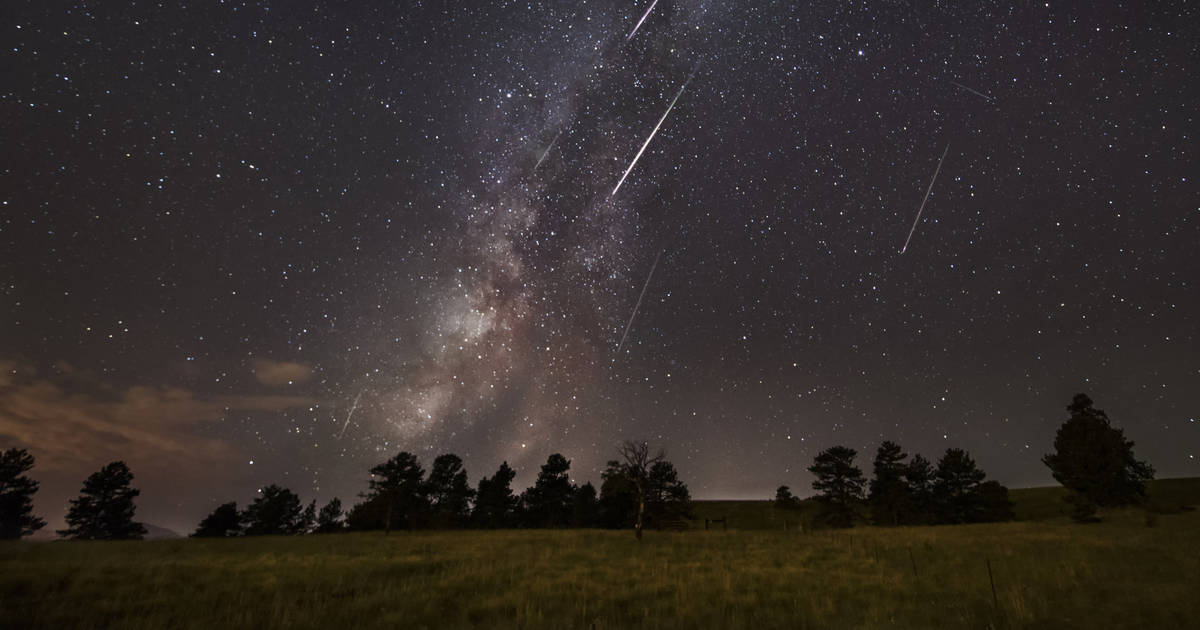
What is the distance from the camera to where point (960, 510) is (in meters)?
47.5

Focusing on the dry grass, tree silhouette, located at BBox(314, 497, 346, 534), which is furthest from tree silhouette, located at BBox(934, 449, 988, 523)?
tree silhouette, located at BBox(314, 497, 346, 534)

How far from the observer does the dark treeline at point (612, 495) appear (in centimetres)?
3525

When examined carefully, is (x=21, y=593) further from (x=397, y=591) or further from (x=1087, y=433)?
(x=1087, y=433)

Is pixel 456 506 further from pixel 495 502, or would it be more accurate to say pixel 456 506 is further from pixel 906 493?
pixel 906 493

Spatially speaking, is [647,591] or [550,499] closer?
[647,591]

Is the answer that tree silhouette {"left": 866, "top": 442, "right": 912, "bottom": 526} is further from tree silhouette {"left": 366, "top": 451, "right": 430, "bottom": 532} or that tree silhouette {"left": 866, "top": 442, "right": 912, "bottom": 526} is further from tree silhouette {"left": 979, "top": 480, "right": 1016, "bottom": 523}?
tree silhouette {"left": 366, "top": 451, "right": 430, "bottom": 532}

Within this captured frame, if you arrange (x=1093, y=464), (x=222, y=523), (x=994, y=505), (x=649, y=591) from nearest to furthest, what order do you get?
(x=649, y=591)
(x=1093, y=464)
(x=994, y=505)
(x=222, y=523)

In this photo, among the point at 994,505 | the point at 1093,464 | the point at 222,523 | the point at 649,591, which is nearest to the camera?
the point at 649,591

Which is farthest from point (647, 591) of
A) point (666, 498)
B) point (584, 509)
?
point (584, 509)

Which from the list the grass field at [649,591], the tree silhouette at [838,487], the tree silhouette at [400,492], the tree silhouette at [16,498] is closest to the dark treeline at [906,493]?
the tree silhouette at [838,487]

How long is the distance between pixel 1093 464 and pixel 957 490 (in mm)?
15033

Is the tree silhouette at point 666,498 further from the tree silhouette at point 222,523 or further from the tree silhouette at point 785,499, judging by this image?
the tree silhouette at point 222,523

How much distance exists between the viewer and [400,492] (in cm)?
5031

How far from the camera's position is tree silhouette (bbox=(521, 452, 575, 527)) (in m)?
58.9
